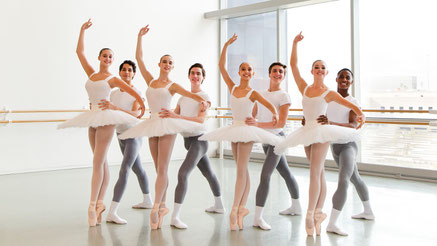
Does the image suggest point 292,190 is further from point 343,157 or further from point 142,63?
point 142,63

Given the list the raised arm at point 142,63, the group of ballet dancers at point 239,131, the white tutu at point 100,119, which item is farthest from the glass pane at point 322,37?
the white tutu at point 100,119

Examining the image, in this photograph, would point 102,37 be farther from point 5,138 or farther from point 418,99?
point 418,99

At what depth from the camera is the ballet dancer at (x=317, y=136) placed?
12.7 ft

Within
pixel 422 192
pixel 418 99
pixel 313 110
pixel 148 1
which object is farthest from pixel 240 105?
pixel 148 1

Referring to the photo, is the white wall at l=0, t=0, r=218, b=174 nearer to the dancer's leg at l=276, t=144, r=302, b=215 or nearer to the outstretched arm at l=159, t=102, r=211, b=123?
the outstretched arm at l=159, t=102, r=211, b=123

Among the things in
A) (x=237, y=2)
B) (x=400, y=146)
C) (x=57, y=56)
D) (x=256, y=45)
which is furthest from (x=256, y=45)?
(x=57, y=56)

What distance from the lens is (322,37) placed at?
8.46 metres

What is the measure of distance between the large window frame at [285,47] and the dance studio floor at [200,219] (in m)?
0.27

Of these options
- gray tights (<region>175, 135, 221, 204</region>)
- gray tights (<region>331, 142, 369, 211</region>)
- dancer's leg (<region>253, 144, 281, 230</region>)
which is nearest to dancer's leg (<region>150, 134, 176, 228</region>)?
gray tights (<region>175, 135, 221, 204</region>)

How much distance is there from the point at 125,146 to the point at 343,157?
203cm

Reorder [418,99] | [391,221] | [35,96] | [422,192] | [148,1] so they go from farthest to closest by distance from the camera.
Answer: [148,1] → [35,96] → [418,99] → [422,192] → [391,221]

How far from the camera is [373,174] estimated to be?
24.5ft

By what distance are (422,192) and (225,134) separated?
3.20 meters

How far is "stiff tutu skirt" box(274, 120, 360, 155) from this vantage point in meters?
3.83
